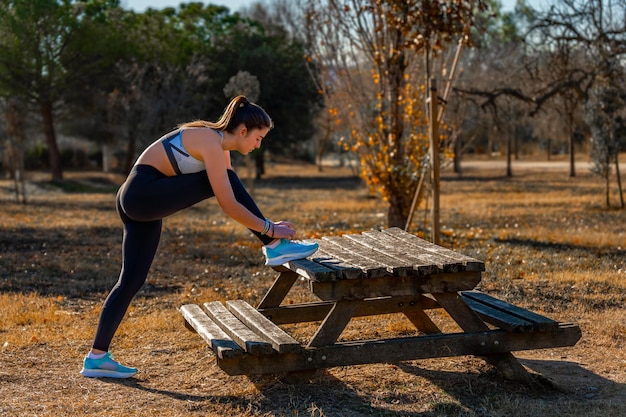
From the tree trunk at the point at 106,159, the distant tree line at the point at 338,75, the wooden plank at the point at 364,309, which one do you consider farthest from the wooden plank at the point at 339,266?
the tree trunk at the point at 106,159

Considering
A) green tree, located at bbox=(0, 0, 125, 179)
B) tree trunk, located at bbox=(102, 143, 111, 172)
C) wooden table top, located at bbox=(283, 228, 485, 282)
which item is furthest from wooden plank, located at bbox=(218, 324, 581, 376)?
tree trunk, located at bbox=(102, 143, 111, 172)

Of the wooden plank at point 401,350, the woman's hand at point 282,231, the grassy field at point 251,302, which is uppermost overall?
the woman's hand at point 282,231

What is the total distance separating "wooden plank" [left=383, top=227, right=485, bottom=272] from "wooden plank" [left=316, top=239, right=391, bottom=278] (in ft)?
1.41

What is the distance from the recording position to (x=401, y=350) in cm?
463

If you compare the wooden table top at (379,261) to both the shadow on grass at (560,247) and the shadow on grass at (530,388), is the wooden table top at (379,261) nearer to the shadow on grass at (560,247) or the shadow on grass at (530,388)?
the shadow on grass at (530,388)

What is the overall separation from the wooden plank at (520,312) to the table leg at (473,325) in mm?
252

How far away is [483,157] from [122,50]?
3352 centimetres

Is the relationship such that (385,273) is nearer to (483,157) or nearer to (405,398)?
(405,398)

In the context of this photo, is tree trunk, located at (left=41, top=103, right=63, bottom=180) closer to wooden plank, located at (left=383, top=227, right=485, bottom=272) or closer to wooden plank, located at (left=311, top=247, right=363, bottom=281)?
wooden plank, located at (left=383, top=227, right=485, bottom=272)

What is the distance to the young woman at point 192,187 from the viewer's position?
4.71 m

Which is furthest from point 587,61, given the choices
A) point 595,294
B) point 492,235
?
point 595,294

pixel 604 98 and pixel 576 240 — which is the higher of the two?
pixel 604 98

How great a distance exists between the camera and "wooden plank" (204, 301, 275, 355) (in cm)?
436

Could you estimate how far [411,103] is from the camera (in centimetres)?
1227
